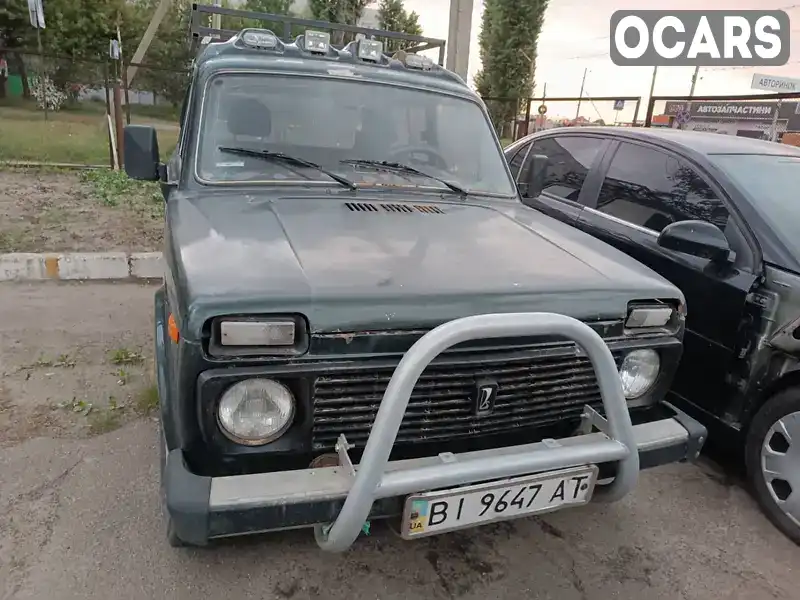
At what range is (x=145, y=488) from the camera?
3.00m

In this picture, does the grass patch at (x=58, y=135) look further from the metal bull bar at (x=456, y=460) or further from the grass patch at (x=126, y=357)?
the metal bull bar at (x=456, y=460)

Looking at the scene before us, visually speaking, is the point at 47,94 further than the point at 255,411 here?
Yes

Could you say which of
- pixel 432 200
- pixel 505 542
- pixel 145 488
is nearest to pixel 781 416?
pixel 505 542

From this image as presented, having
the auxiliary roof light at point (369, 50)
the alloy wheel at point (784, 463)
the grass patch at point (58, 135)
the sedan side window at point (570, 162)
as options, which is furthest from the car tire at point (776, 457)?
the grass patch at point (58, 135)

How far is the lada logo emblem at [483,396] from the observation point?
219 centimetres

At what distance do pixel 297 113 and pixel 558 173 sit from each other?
7.95 ft

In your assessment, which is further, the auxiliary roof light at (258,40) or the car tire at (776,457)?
the auxiliary roof light at (258,40)

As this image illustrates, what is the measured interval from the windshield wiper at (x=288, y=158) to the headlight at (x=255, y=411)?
1.41m

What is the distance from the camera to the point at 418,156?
342 centimetres

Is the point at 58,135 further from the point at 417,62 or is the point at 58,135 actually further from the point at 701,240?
the point at 701,240

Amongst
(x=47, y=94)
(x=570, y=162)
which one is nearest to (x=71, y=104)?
(x=47, y=94)

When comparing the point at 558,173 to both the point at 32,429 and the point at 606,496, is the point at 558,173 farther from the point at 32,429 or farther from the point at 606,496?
the point at 32,429

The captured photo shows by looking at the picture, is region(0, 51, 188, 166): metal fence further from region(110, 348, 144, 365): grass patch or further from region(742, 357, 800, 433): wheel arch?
region(742, 357, 800, 433): wheel arch

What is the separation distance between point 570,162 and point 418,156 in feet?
6.03
